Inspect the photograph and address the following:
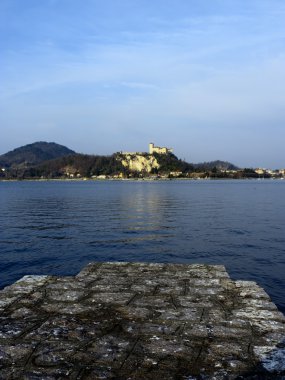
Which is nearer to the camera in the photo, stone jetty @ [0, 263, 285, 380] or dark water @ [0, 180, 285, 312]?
stone jetty @ [0, 263, 285, 380]

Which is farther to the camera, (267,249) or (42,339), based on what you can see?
(267,249)

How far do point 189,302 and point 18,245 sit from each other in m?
17.7

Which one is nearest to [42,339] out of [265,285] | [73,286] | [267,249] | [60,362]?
[60,362]

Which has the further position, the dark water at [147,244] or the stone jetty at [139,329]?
the dark water at [147,244]

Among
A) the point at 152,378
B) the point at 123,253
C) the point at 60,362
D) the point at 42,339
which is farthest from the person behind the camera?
the point at 123,253

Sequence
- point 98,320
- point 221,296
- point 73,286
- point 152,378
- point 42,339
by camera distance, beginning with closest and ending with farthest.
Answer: point 152,378 → point 42,339 → point 98,320 → point 221,296 → point 73,286

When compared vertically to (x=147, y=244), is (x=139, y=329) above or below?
above

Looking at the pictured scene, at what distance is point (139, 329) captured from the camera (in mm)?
5324

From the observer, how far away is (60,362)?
4.39 m

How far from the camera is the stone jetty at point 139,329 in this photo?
427cm

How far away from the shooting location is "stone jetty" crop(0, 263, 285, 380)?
4.27 m

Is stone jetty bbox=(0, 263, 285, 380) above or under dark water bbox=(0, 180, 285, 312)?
above

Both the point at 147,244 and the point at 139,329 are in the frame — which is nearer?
the point at 139,329

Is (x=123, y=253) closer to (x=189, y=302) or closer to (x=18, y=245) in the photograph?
(x=18, y=245)
